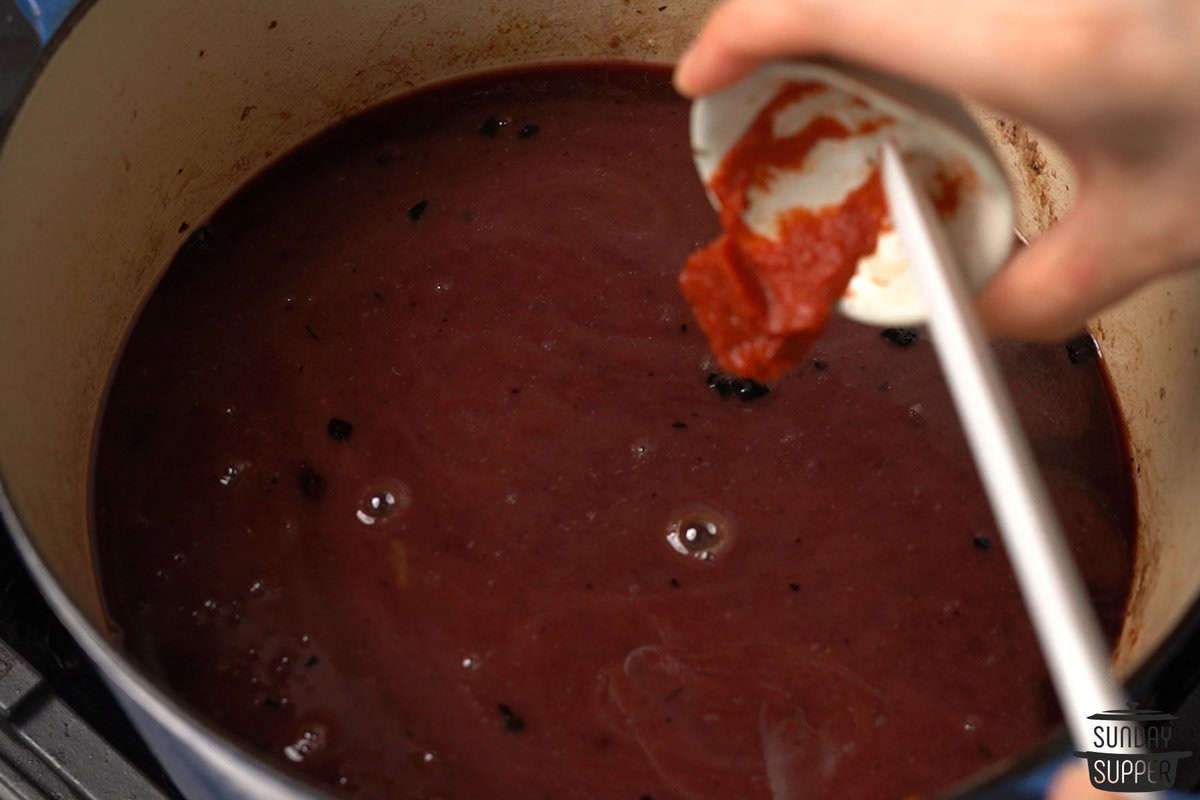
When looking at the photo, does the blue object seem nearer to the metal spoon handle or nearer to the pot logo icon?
the metal spoon handle

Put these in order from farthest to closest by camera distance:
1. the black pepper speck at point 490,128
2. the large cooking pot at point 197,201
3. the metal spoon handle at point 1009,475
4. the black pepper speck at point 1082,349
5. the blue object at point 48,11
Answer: the black pepper speck at point 490,128 < the black pepper speck at point 1082,349 < the blue object at point 48,11 < the large cooking pot at point 197,201 < the metal spoon handle at point 1009,475

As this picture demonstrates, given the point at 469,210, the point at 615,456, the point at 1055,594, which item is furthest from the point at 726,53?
the point at 469,210

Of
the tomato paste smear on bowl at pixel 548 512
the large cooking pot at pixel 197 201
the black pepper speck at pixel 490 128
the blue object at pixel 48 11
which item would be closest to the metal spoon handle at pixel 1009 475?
the large cooking pot at pixel 197 201

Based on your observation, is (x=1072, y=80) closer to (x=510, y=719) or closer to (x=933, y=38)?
(x=933, y=38)

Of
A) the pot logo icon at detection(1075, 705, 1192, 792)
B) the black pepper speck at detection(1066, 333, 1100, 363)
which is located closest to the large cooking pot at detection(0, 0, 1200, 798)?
the black pepper speck at detection(1066, 333, 1100, 363)

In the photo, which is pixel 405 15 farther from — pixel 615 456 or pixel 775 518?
pixel 775 518

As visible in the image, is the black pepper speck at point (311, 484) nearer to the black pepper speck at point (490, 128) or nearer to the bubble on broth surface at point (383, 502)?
the bubble on broth surface at point (383, 502)
